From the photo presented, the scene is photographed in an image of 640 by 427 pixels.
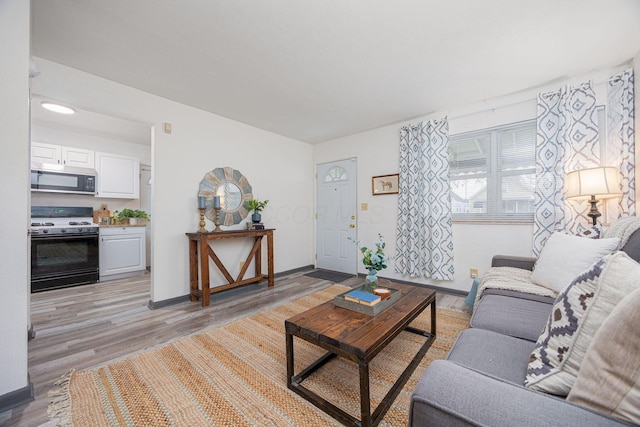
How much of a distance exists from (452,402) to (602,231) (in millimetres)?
2245

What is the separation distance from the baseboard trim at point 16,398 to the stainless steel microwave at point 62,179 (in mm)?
3530

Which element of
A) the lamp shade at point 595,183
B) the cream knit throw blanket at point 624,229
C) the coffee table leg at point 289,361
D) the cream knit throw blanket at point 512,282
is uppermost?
the lamp shade at point 595,183

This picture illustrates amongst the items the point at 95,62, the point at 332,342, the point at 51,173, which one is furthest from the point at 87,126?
the point at 332,342

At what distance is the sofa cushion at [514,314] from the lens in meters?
1.30

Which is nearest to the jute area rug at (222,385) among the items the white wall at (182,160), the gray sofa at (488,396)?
the gray sofa at (488,396)

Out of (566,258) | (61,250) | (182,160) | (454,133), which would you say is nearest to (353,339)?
(566,258)

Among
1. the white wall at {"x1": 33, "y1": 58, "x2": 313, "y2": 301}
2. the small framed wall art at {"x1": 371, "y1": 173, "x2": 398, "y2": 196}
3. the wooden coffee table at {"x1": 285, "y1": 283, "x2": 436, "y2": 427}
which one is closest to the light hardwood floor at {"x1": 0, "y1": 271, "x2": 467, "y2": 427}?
the white wall at {"x1": 33, "y1": 58, "x2": 313, "y2": 301}

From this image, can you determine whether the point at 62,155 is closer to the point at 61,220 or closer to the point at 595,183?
the point at 61,220

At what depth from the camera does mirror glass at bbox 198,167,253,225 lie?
10.8 feet

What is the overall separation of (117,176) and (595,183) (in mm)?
6321

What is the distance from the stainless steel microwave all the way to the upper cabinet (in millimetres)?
91

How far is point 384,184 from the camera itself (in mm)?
3850

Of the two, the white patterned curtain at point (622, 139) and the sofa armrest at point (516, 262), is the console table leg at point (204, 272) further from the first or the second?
the white patterned curtain at point (622, 139)

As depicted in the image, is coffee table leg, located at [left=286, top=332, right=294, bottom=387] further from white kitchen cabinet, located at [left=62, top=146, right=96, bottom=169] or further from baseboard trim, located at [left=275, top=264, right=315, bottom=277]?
white kitchen cabinet, located at [left=62, top=146, right=96, bottom=169]
